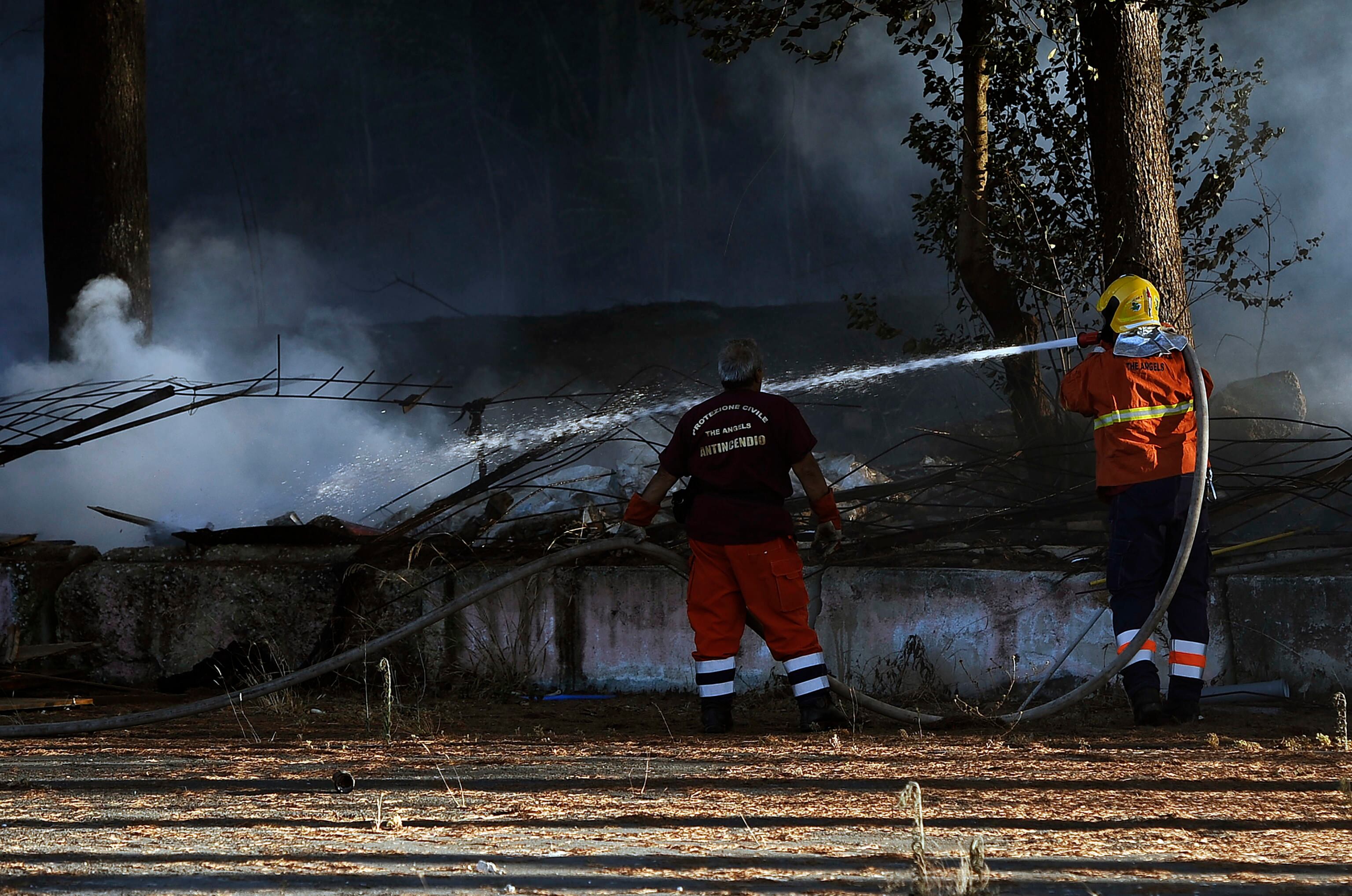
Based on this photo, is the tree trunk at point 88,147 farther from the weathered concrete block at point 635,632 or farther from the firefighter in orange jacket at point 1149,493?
the firefighter in orange jacket at point 1149,493

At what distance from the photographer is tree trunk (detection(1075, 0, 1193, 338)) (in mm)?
6422

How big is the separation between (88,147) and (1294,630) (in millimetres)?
8499

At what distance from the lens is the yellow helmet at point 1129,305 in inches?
193

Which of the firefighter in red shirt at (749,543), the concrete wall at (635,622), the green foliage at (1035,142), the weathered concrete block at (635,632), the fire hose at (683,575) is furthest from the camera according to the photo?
the green foliage at (1035,142)

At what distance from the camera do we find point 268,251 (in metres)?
12.7

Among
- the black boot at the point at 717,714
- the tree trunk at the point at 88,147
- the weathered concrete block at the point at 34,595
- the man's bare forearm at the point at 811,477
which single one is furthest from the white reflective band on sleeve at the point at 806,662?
the tree trunk at the point at 88,147

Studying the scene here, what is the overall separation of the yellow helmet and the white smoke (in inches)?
225

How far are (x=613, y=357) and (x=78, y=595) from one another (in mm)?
6853

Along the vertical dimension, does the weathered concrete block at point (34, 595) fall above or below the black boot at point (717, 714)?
above

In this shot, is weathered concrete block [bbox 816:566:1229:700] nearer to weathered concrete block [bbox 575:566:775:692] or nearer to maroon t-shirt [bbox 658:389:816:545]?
weathered concrete block [bbox 575:566:775:692]

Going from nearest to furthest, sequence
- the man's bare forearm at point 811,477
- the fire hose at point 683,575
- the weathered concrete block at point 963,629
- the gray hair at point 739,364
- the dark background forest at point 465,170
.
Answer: the fire hose at point 683,575, the man's bare forearm at point 811,477, the gray hair at point 739,364, the weathered concrete block at point 963,629, the dark background forest at point 465,170

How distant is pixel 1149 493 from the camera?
15.6ft

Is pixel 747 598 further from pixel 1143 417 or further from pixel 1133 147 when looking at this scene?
pixel 1133 147

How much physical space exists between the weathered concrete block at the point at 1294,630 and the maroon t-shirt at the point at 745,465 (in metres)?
2.36
